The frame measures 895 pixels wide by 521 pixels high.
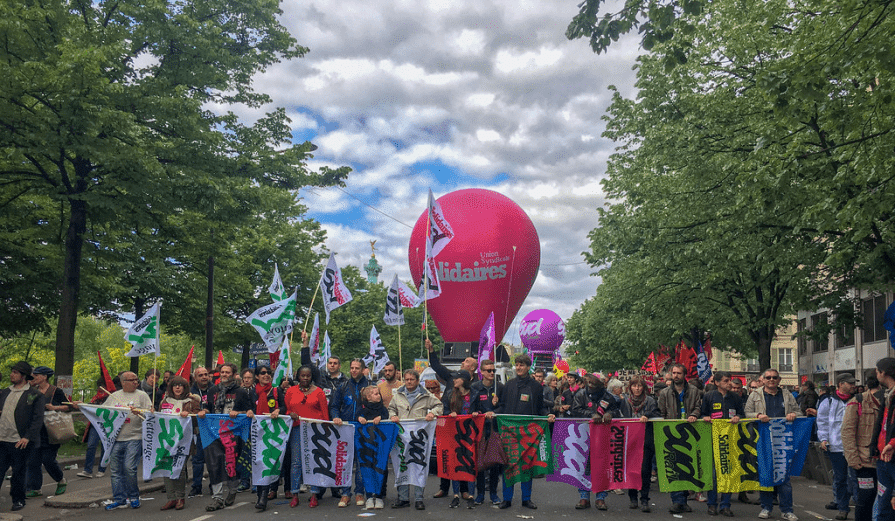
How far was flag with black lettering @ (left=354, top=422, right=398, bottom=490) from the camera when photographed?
11.0 metres

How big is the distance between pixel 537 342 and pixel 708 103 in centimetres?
3197

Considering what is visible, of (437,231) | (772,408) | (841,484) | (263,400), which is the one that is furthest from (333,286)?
(841,484)

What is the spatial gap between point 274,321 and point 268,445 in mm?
3425

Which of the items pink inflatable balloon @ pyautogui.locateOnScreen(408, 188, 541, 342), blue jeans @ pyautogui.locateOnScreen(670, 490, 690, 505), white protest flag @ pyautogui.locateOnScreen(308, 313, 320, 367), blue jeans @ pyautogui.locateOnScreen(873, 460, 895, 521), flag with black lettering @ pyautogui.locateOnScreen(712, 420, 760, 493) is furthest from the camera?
pink inflatable balloon @ pyautogui.locateOnScreen(408, 188, 541, 342)

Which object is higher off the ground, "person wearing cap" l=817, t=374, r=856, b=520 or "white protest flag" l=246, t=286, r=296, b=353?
"white protest flag" l=246, t=286, r=296, b=353

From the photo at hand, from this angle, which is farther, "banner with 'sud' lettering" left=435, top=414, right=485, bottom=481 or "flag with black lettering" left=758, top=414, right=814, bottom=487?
"banner with 'sud' lettering" left=435, top=414, right=485, bottom=481

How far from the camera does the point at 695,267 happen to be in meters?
22.8

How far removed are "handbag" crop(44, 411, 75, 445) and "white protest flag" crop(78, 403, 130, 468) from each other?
43 centimetres

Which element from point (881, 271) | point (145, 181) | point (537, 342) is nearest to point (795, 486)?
point (881, 271)

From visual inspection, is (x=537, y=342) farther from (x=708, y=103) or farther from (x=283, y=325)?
(x=283, y=325)

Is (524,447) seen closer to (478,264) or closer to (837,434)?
(837,434)

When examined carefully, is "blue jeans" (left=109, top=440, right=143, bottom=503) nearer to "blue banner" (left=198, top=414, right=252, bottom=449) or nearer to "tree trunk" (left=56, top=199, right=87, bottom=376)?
"blue banner" (left=198, top=414, right=252, bottom=449)

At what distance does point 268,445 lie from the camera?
1123 centimetres

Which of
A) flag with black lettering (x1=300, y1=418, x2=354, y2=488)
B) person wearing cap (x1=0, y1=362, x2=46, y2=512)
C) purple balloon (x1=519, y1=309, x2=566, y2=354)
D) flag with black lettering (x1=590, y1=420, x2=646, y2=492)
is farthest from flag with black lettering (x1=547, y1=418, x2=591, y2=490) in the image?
purple balloon (x1=519, y1=309, x2=566, y2=354)
